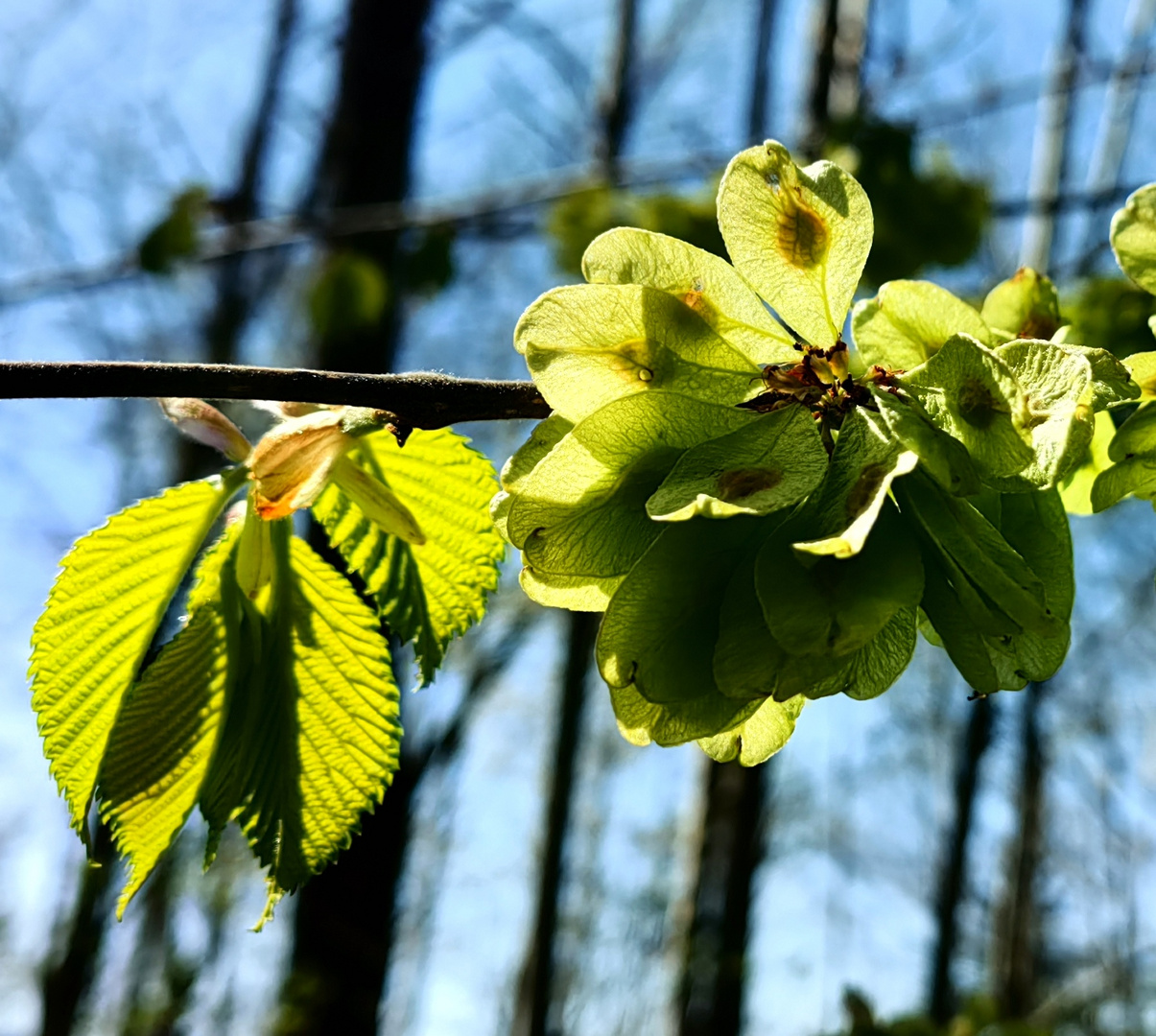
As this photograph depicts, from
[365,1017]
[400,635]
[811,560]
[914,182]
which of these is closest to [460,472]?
[400,635]

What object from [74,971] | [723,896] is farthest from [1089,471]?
[74,971]

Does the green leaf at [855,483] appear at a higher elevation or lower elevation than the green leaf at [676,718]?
higher

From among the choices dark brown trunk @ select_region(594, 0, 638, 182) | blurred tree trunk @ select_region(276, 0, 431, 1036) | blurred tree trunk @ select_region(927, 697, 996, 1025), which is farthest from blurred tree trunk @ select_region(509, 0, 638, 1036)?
blurred tree trunk @ select_region(927, 697, 996, 1025)

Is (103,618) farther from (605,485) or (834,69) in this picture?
(834,69)

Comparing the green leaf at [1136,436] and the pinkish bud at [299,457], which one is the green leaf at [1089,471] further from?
the pinkish bud at [299,457]

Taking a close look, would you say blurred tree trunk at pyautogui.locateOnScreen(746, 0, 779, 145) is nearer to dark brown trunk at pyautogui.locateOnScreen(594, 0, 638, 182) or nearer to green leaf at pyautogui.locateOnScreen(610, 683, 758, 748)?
dark brown trunk at pyautogui.locateOnScreen(594, 0, 638, 182)

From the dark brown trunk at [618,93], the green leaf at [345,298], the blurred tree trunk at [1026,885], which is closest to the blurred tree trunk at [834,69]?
the green leaf at [345,298]

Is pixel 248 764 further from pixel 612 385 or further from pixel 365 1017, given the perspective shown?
pixel 365 1017
